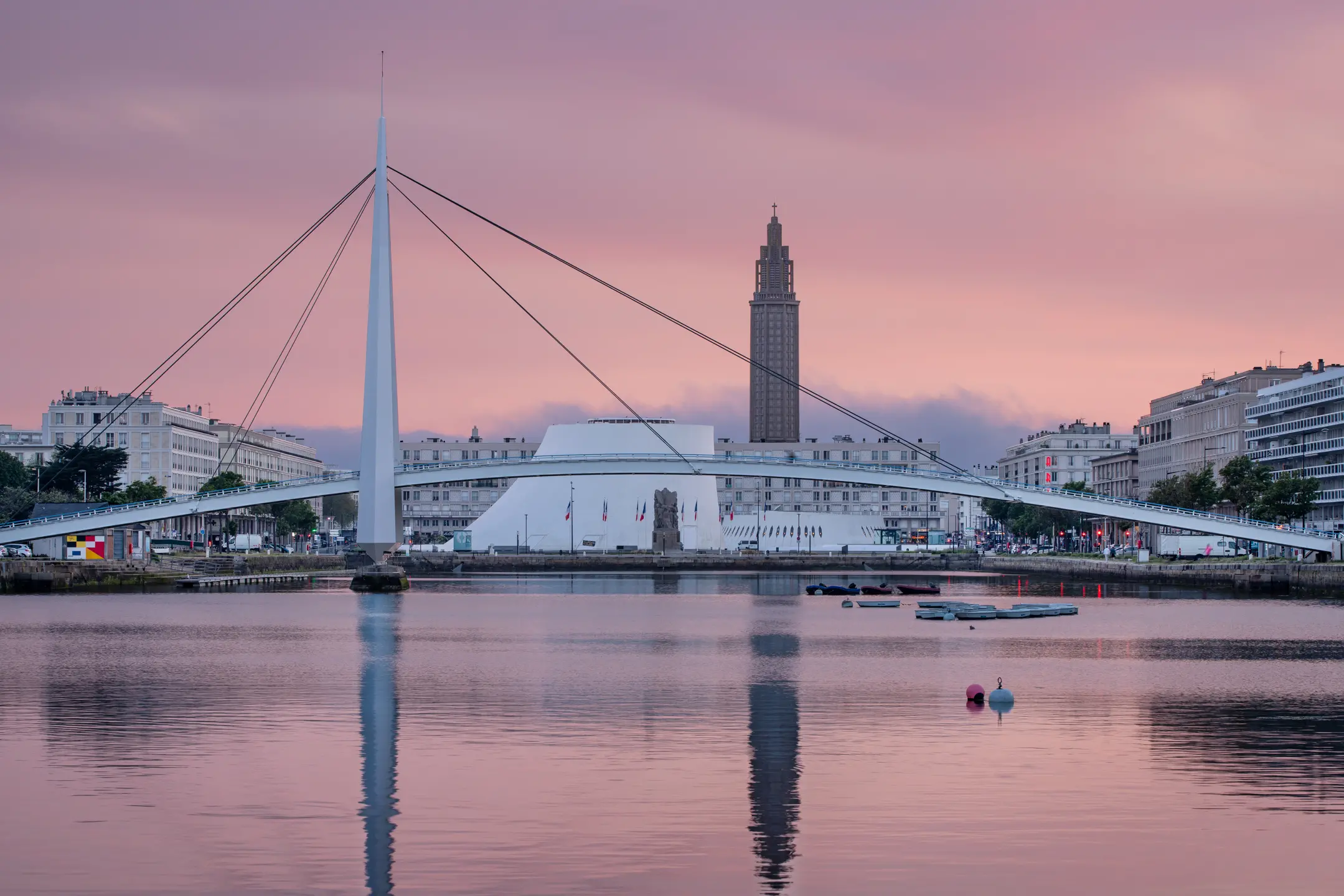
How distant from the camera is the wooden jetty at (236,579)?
8294cm

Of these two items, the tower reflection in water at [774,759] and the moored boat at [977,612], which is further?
the moored boat at [977,612]

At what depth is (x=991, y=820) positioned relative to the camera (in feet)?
54.1

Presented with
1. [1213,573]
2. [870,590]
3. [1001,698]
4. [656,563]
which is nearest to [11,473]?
[656,563]

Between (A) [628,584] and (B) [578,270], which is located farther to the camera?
(A) [628,584]

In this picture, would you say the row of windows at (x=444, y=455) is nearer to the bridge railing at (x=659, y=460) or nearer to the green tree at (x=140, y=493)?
the green tree at (x=140, y=493)

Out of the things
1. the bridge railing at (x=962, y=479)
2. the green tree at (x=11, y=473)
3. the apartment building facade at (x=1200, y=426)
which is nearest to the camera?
the bridge railing at (x=962, y=479)

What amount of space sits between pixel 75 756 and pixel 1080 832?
37.1ft

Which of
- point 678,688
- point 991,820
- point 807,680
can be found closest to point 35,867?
point 991,820

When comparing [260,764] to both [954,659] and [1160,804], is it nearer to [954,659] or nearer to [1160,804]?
[1160,804]

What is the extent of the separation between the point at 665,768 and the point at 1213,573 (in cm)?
7091

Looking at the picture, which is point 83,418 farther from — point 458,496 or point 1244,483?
point 1244,483

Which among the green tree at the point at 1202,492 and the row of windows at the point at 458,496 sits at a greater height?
the row of windows at the point at 458,496

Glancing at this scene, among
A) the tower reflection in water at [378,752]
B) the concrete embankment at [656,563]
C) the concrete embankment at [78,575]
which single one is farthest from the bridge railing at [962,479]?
the tower reflection in water at [378,752]

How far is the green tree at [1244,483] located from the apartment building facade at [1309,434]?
1.83 m
